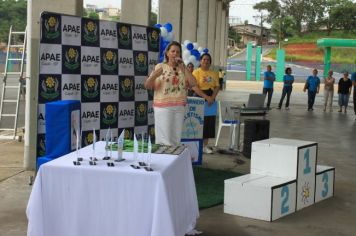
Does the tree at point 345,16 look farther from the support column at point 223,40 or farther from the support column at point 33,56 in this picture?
the support column at point 33,56

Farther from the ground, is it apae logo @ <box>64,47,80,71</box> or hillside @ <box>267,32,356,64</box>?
hillside @ <box>267,32,356,64</box>

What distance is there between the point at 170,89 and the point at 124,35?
146cm

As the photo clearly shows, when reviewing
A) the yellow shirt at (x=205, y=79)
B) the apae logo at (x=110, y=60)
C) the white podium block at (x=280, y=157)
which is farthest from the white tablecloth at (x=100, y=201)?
the yellow shirt at (x=205, y=79)

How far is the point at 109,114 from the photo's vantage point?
6.91 meters

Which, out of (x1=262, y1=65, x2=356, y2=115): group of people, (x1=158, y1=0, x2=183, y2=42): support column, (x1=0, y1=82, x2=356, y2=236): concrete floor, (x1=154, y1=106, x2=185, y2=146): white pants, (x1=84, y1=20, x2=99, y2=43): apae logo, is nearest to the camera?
(x1=0, y1=82, x2=356, y2=236): concrete floor

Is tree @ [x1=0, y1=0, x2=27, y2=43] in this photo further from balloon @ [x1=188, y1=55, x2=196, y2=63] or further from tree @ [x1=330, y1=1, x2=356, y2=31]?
tree @ [x1=330, y1=1, x2=356, y2=31]

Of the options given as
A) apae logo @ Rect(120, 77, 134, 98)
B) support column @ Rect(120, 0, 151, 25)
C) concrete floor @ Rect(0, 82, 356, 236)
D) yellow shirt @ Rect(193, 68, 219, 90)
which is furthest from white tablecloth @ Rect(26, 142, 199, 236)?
support column @ Rect(120, 0, 151, 25)

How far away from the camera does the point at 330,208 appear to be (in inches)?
231

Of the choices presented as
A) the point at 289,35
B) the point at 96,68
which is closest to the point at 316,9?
the point at 289,35

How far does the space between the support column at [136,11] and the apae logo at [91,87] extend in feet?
16.7

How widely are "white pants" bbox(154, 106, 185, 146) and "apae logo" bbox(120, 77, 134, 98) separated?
3.81 ft

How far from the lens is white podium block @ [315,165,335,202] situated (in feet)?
19.9

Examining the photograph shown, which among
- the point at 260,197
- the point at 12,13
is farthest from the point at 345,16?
the point at 260,197

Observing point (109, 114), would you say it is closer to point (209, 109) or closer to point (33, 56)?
point (33, 56)
